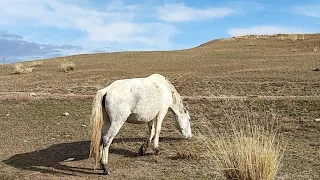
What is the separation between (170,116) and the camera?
1430 centimetres

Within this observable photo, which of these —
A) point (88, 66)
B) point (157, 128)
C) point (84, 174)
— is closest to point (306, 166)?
point (157, 128)

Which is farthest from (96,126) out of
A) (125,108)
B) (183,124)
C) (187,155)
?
(183,124)

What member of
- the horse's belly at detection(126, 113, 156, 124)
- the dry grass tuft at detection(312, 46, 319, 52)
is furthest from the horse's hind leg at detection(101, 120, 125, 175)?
the dry grass tuft at detection(312, 46, 319, 52)

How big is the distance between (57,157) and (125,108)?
8.12ft

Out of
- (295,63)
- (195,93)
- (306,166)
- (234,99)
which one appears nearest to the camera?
(306,166)

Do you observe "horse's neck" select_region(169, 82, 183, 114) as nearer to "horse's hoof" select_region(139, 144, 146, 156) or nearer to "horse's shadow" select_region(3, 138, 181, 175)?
"horse's shadow" select_region(3, 138, 181, 175)

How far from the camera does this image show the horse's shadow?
31.2ft

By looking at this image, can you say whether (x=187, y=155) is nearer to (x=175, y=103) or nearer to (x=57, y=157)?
(x=175, y=103)

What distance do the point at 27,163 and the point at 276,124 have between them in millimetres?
6711

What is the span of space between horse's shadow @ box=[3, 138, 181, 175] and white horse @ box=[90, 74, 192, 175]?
1.99 feet

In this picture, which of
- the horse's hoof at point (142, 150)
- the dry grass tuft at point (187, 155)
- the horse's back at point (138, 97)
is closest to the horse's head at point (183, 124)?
the horse's back at point (138, 97)

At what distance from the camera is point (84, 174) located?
9148 millimetres

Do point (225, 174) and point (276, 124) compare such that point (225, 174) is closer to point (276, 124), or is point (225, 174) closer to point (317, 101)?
point (276, 124)

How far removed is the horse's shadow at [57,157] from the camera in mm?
9500
